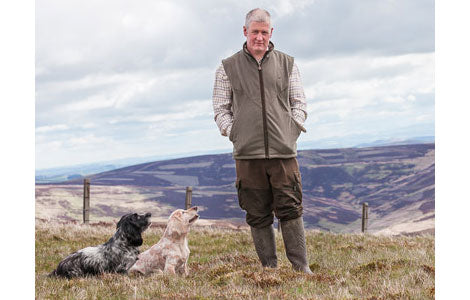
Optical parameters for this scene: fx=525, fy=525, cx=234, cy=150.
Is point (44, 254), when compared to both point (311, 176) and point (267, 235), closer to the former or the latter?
point (267, 235)

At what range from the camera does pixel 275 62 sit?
20.9 feet

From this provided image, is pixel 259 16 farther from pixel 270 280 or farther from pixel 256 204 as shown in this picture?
pixel 270 280

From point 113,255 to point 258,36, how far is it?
11.9ft

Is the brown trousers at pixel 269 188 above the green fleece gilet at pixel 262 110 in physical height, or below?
below

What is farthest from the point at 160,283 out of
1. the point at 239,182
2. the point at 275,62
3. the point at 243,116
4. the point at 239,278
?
the point at 275,62

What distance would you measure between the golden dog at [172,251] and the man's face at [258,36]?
7.51 ft

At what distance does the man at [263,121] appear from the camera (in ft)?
20.3

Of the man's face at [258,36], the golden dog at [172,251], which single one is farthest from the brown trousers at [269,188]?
the man's face at [258,36]

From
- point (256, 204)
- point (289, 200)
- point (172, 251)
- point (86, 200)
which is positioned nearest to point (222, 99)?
point (256, 204)

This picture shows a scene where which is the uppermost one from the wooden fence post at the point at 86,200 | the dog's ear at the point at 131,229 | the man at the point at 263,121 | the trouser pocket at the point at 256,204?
the man at the point at 263,121

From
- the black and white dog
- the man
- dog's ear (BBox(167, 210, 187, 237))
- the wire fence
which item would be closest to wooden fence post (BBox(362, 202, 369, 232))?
the wire fence

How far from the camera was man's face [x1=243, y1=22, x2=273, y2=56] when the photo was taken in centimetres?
617

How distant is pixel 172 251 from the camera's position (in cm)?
707

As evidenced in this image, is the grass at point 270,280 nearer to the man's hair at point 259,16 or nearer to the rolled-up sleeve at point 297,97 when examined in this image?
the rolled-up sleeve at point 297,97
